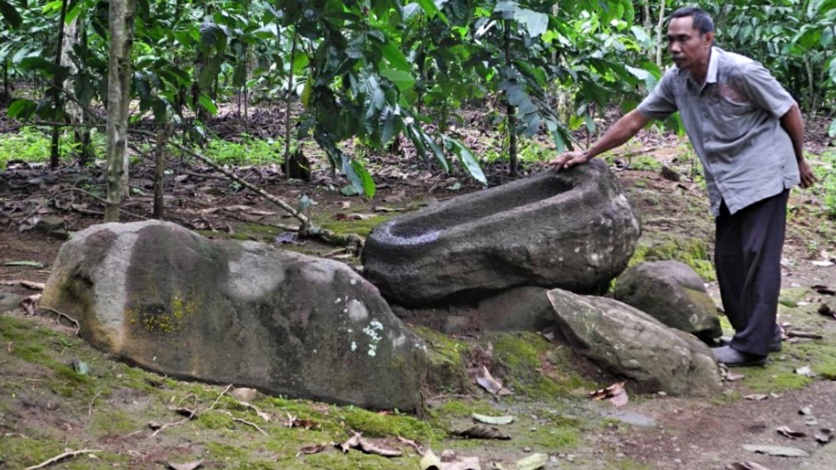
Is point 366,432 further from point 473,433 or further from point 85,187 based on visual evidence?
point 85,187

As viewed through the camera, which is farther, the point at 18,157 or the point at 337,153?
the point at 18,157

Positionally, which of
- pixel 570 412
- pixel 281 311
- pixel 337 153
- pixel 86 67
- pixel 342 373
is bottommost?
pixel 570 412

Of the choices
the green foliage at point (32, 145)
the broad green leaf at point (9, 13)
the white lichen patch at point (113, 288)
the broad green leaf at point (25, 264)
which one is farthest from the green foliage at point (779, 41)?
the white lichen patch at point (113, 288)

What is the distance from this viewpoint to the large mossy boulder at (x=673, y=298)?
431 cm

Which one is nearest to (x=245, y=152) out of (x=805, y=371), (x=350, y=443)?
(x=805, y=371)

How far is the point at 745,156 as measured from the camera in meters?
4.14

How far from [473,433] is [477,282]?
116cm

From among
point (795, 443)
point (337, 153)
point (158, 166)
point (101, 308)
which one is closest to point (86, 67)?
point (158, 166)

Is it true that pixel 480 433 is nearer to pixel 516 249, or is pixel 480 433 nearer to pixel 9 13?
pixel 516 249

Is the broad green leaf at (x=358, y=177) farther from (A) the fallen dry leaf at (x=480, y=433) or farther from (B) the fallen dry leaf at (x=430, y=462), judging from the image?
(B) the fallen dry leaf at (x=430, y=462)

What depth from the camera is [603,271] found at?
4.34 metres

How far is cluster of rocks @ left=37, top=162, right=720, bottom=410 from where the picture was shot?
289 centimetres

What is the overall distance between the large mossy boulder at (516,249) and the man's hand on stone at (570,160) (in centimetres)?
13

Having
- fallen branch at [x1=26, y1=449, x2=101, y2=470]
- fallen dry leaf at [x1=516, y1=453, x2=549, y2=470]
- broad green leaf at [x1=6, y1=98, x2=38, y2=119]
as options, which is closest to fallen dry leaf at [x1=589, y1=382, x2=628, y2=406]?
fallen dry leaf at [x1=516, y1=453, x2=549, y2=470]
